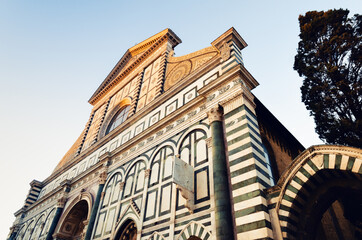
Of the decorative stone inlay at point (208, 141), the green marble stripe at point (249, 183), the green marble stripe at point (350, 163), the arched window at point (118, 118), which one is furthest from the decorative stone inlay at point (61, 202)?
the green marble stripe at point (350, 163)

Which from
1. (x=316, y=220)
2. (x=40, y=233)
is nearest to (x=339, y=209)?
(x=316, y=220)

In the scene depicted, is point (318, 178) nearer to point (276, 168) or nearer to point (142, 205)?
point (276, 168)

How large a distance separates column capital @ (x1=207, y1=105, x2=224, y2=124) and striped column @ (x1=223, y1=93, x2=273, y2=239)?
26 cm

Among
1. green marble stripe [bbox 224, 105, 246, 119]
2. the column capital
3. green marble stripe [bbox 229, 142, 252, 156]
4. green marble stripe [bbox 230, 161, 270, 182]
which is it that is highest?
the column capital

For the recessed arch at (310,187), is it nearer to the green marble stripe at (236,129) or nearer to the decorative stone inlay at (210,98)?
the green marble stripe at (236,129)

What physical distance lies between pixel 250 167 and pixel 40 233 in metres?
16.2

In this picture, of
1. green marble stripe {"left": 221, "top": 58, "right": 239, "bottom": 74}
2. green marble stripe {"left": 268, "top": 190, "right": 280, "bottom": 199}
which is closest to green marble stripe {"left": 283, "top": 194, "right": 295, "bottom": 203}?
green marble stripe {"left": 268, "top": 190, "right": 280, "bottom": 199}

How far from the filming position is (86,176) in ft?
50.5

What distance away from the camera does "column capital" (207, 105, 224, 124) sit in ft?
28.5

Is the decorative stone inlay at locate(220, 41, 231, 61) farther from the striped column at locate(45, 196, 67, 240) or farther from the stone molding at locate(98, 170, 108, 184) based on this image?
the striped column at locate(45, 196, 67, 240)

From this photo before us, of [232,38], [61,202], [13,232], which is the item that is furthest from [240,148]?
[13,232]

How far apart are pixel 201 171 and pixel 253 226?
2.80 meters

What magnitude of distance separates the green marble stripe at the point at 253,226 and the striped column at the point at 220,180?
1.18 ft

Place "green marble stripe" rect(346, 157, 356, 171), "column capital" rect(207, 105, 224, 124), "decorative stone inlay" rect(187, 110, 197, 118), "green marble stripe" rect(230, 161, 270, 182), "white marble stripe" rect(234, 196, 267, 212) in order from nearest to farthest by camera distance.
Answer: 1. "green marble stripe" rect(346, 157, 356, 171)
2. "white marble stripe" rect(234, 196, 267, 212)
3. "green marble stripe" rect(230, 161, 270, 182)
4. "column capital" rect(207, 105, 224, 124)
5. "decorative stone inlay" rect(187, 110, 197, 118)
